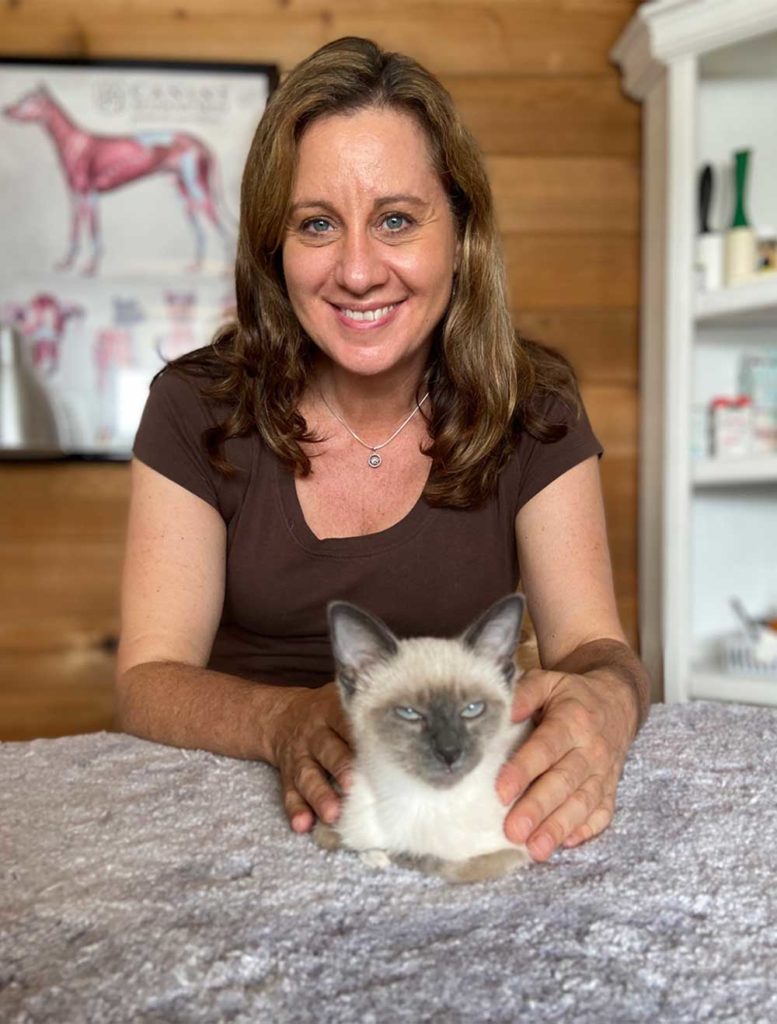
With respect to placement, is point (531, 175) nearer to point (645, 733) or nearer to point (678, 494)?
point (678, 494)

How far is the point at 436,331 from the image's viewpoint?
4.80ft

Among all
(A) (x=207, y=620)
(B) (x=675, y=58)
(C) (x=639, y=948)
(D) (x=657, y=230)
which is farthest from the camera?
(D) (x=657, y=230)

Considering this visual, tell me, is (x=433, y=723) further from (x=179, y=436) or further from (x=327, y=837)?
(x=179, y=436)

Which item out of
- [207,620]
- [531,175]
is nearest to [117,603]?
[207,620]

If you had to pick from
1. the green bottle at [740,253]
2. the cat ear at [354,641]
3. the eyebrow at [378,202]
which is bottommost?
the cat ear at [354,641]

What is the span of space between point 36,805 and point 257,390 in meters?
0.64

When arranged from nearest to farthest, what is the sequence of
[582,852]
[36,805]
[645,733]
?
[582,852] < [36,805] < [645,733]

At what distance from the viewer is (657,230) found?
2.31m

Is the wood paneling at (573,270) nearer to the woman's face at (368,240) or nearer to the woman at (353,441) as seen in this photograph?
the woman at (353,441)

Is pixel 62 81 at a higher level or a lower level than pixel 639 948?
higher

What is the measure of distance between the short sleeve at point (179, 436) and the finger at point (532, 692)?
56cm

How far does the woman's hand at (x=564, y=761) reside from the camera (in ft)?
2.83

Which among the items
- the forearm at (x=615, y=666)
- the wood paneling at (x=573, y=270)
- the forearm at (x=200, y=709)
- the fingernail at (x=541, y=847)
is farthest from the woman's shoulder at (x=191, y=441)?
the wood paneling at (x=573, y=270)

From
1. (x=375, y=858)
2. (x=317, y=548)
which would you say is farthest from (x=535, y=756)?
(x=317, y=548)
